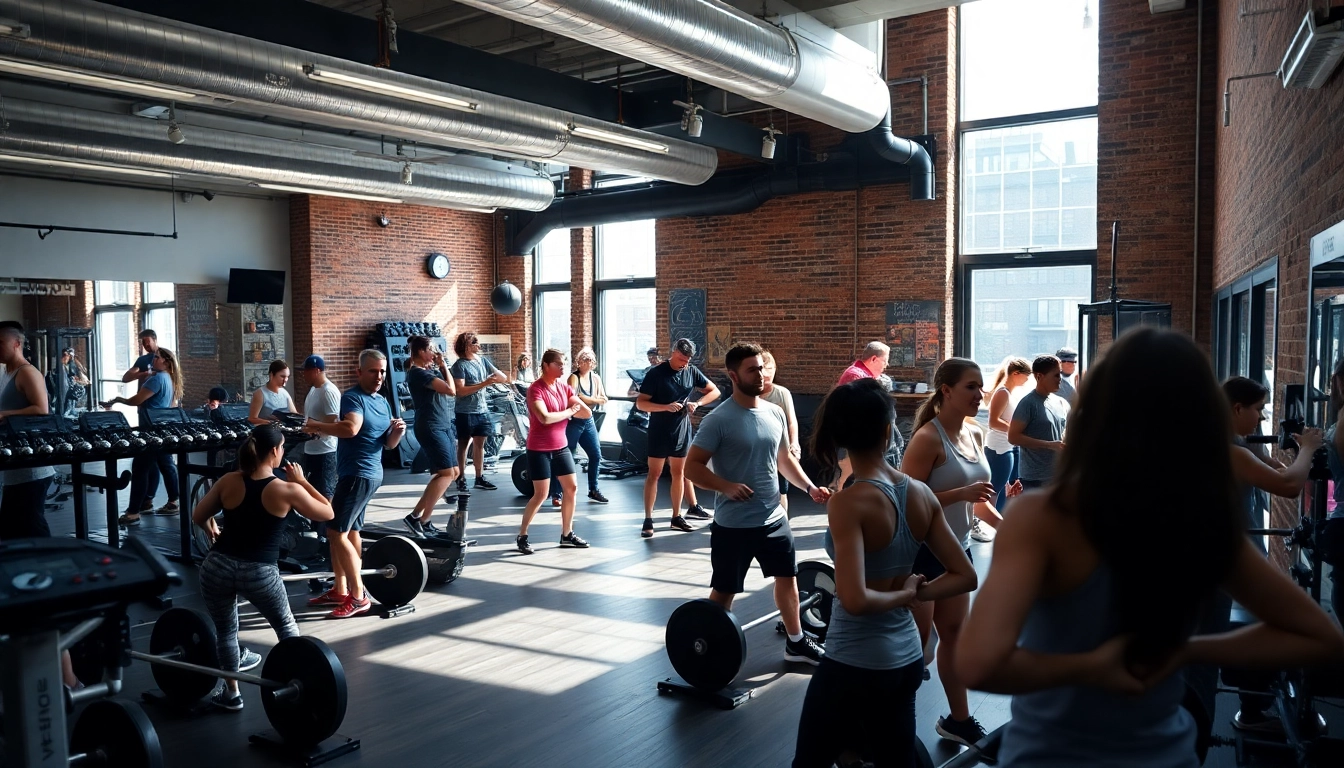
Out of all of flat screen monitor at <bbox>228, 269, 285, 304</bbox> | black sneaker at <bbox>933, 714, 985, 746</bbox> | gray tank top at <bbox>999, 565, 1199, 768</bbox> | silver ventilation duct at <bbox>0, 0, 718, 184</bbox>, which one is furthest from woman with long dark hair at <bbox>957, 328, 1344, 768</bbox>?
flat screen monitor at <bbox>228, 269, 285, 304</bbox>

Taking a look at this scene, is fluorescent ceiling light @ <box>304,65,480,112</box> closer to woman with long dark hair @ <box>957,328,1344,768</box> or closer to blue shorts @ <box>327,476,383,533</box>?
blue shorts @ <box>327,476,383,533</box>

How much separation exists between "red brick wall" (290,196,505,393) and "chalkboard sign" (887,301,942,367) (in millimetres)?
6688

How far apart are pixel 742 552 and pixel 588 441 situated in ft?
18.0

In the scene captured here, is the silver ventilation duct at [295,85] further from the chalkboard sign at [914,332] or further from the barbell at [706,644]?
the barbell at [706,644]

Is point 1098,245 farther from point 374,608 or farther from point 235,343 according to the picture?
point 235,343

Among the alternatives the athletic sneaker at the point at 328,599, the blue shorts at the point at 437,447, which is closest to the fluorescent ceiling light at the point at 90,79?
the blue shorts at the point at 437,447

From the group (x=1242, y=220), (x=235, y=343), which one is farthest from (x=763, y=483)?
(x=235, y=343)

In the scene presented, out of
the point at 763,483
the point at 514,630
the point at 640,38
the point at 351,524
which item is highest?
the point at 640,38

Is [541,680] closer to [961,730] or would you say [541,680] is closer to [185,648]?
[185,648]

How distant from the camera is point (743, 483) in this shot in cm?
441

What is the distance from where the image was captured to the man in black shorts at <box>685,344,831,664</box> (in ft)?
14.3

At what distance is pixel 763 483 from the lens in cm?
443

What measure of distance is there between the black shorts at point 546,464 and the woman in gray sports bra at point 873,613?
503cm

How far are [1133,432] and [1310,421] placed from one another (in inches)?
128
